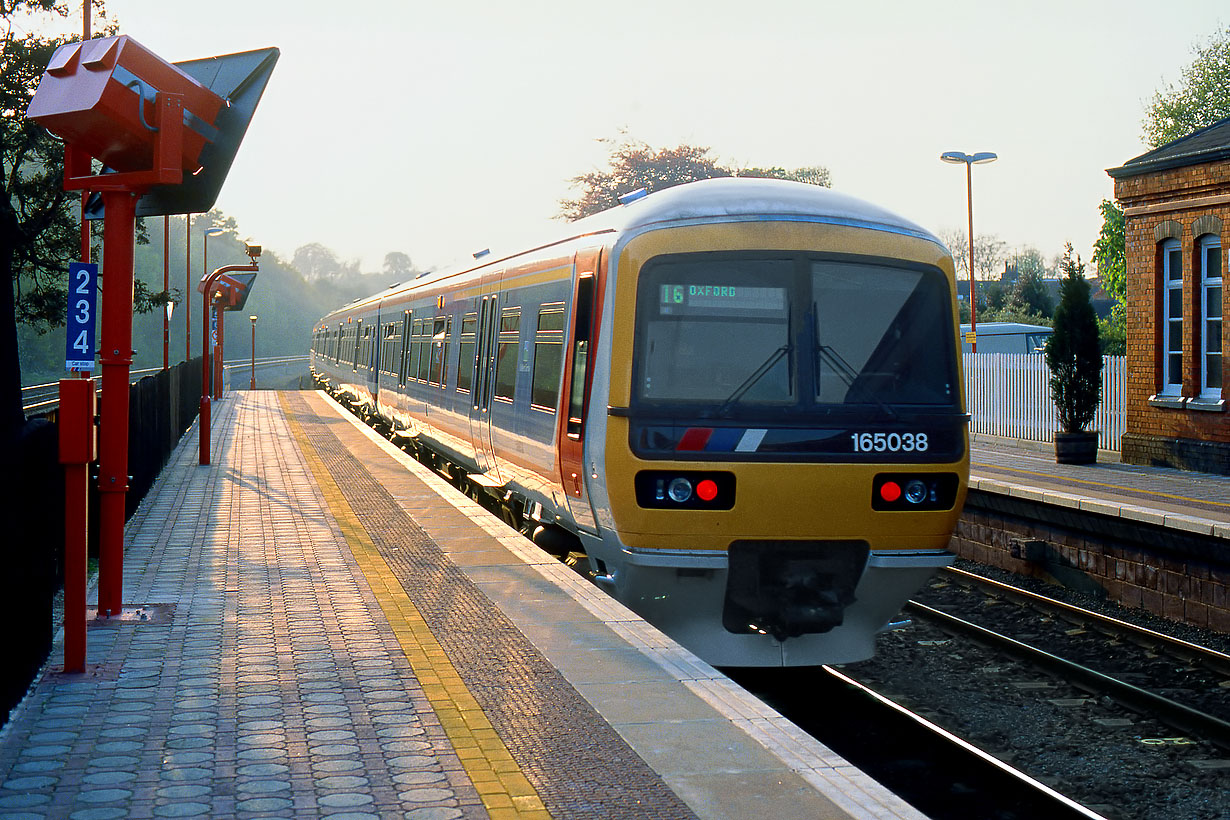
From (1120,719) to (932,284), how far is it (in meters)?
3.06

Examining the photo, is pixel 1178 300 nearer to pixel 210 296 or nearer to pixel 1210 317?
pixel 1210 317

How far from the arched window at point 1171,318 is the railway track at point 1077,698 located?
952 centimetres

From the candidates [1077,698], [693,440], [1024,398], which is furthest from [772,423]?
[1024,398]

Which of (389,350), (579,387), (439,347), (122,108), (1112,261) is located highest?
(1112,261)

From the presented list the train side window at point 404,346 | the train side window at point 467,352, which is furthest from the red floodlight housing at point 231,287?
the train side window at point 467,352

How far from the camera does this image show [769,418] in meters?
8.00

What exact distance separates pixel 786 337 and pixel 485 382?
5550 mm

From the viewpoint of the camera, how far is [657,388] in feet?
26.5

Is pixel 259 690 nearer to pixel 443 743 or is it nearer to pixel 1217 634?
pixel 443 743

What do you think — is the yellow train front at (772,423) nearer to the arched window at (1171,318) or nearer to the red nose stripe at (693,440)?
the red nose stripe at (693,440)

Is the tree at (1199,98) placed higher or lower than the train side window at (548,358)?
higher

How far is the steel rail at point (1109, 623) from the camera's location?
971 cm

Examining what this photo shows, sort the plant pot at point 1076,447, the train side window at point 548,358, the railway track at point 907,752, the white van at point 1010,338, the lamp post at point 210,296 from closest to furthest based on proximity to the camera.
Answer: the railway track at point 907,752 → the train side window at point 548,358 → the lamp post at point 210,296 → the plant pot at point 1076,447 → the white van at point 1010,338

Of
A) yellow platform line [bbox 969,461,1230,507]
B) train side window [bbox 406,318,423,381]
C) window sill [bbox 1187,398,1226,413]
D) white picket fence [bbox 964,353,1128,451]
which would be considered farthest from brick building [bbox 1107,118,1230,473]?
train side window [bbox 406,318,423,381]
